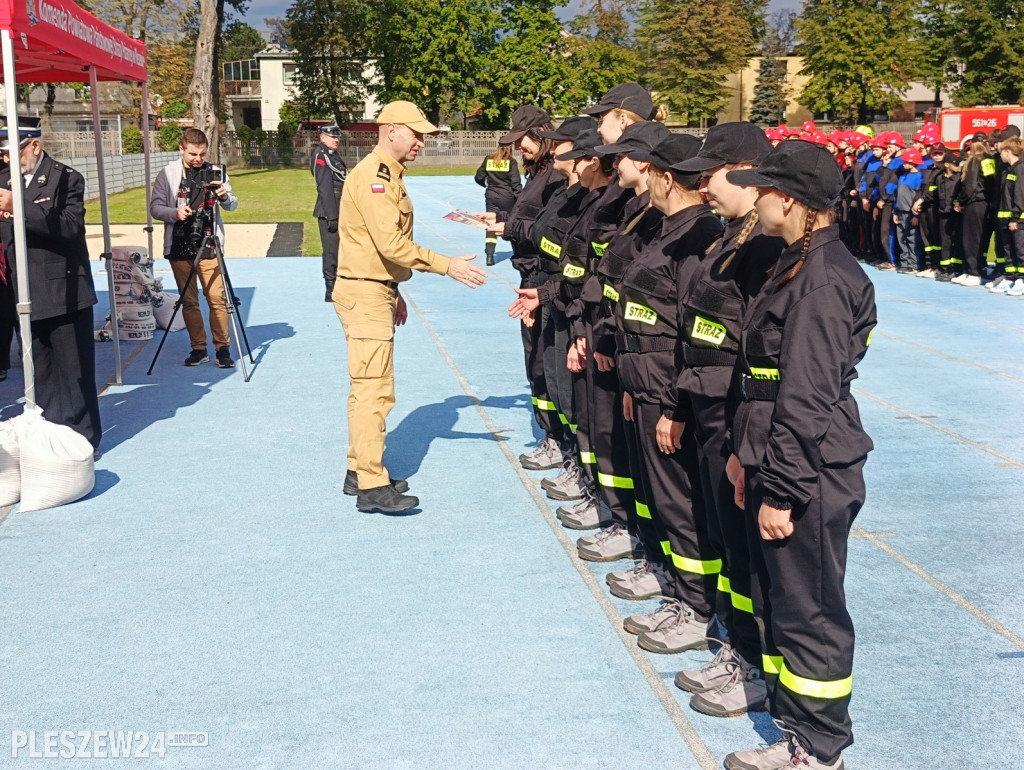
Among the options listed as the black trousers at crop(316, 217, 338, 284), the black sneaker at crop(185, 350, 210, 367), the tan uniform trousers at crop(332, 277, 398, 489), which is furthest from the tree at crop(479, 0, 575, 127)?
the tan uniform trousers at crop(332, 277, 398, 489)

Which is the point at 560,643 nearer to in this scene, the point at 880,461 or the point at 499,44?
the point at 880,461

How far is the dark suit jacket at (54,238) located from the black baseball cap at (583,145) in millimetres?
3371

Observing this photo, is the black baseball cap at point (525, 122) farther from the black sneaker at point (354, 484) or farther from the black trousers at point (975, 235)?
the black trousers at point (975, 235)

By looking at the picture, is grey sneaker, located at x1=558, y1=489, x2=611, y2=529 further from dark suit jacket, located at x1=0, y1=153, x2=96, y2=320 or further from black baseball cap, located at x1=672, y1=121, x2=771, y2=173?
dark suit jacket, located at x1=0, y1=153, x2=96, y2=320

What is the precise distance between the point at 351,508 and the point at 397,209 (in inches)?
73.8

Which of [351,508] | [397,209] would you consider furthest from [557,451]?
[397,209]

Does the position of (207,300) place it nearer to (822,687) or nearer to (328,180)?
(328,180)

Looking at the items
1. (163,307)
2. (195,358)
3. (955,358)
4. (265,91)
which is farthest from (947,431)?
(265,91)

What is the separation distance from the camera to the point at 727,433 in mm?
4055

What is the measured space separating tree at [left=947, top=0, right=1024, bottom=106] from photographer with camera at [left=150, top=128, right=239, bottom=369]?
6895cm

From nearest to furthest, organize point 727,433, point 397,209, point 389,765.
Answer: point 389,765, point 727,433, point 397,209

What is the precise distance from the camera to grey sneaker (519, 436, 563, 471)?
7316 mm

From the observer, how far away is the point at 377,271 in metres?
6.38

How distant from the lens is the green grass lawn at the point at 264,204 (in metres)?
24.9
